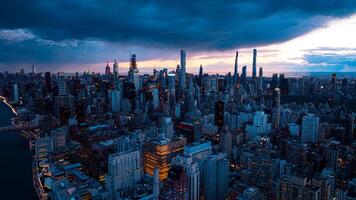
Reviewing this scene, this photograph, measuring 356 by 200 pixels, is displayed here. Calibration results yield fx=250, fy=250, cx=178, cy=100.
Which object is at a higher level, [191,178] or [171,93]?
[171,93]

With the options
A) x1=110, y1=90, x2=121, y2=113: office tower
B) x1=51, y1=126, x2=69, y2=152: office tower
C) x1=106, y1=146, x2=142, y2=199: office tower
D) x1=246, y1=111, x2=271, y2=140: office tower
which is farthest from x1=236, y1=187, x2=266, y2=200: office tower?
x1=110, y1=90, x2=121, y2=113: office tower

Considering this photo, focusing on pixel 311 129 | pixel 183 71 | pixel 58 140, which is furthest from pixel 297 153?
pixel 183 71

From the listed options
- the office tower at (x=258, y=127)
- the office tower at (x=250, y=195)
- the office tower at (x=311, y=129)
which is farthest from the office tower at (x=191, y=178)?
the office tower at (x=311, y=129)

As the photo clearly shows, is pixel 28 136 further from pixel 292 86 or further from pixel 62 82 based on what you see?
pixel 292 86

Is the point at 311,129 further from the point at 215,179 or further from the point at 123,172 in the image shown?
the point at 123,172

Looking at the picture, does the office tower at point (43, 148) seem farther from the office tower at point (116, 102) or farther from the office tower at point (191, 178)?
the office tower at point (116, 102)

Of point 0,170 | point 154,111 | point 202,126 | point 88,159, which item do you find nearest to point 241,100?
point 154,111

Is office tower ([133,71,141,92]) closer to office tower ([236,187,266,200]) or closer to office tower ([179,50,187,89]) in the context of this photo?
office tower ([179,50,187,89])
